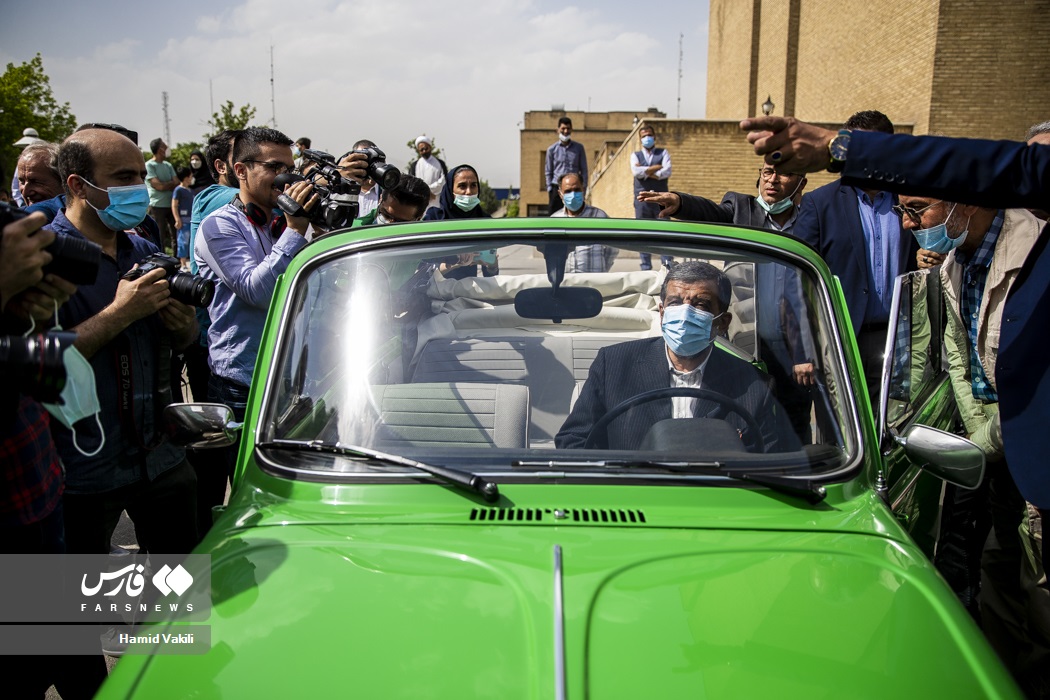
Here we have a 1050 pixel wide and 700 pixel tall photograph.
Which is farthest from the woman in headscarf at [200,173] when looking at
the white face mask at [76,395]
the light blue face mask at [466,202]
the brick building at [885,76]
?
the brick building at [885,76]

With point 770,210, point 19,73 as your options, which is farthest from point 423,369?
A: point 19,73

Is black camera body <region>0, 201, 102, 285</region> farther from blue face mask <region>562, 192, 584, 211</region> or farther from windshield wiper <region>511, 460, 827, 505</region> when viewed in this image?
blue face mask <region>562, 192, 584, 211</region>

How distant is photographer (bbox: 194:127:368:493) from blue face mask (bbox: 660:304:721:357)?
177 cm

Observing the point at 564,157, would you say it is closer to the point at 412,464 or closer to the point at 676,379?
the point at 676,379

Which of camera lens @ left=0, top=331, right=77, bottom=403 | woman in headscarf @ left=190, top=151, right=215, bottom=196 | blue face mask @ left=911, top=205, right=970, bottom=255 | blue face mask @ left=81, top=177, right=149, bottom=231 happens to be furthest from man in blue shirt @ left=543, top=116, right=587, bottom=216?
camera lens @ left=0, top=331, right=77, bottom=403

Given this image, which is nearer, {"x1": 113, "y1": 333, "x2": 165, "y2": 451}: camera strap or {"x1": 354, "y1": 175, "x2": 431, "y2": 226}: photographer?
{"x1": 113, "y1": 333, "x2": 165, "y2": 451}: camera strap

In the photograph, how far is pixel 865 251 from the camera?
436 cm

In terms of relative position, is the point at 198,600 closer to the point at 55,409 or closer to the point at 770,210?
the point at 55,409

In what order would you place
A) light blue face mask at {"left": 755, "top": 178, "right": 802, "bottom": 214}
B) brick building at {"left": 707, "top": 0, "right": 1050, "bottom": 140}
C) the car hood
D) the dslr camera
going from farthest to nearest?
brick building at {"left": 707, "top": 0, "right": 1050, "bottom": 140}, light blue face mask at {"left": 755, "top": 178, "right": 802, "bottom": 214}, the dslr camera, the car hood

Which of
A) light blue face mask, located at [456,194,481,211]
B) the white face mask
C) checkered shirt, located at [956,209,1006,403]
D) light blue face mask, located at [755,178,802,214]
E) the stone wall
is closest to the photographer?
the white face mask

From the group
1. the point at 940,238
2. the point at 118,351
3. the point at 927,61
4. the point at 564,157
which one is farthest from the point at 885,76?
the point at 118,351

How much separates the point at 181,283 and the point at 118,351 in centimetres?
37

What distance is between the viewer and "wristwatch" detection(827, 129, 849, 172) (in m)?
2.35

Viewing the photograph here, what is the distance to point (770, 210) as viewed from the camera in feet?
16.3
